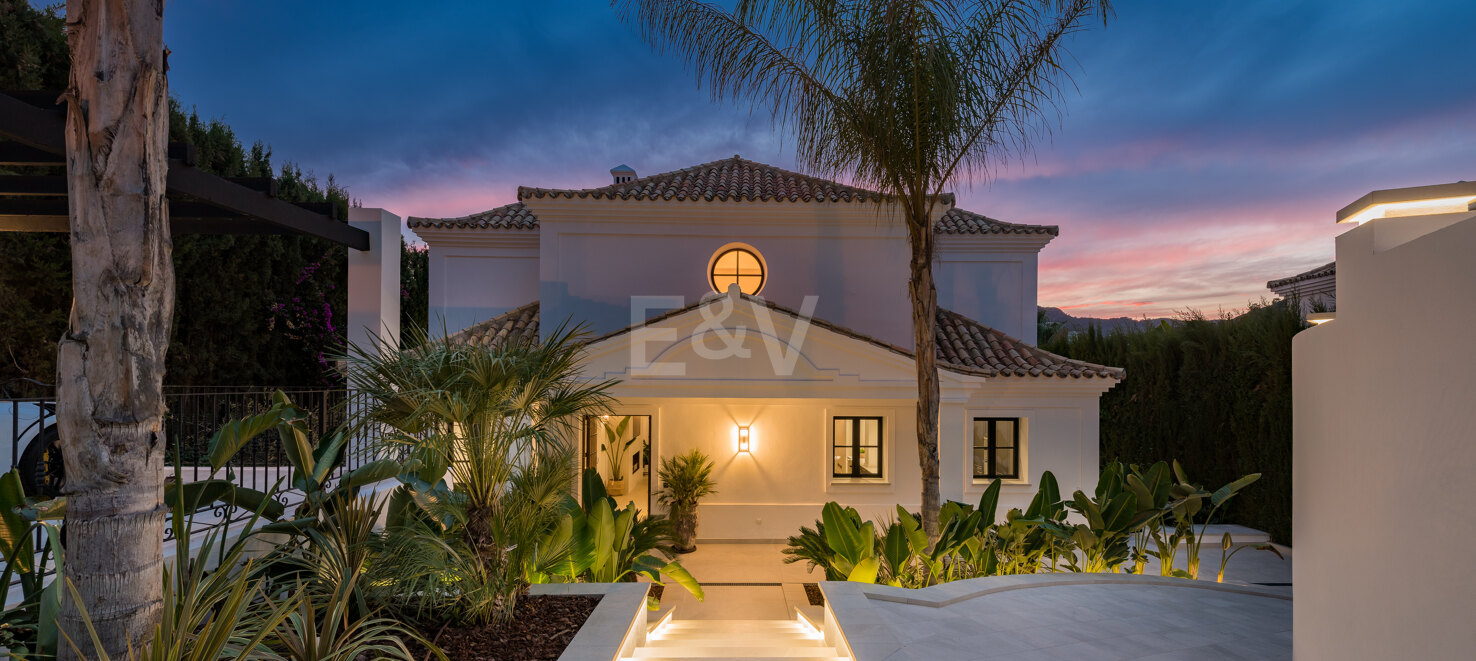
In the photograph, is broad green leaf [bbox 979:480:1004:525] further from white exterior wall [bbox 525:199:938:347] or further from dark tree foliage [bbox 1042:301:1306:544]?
dark tree foliage [bbox 1042:301:1306:544]

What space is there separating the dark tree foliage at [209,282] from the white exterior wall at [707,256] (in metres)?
4.51

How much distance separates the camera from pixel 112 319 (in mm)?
2529

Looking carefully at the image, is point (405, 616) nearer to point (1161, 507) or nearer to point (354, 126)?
point (1161, 507)

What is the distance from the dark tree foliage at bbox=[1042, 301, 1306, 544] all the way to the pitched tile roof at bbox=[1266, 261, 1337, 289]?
5880 mm

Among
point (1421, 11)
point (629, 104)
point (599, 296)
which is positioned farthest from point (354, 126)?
point (1421, 11)

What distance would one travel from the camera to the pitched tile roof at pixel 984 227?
1455 centimetres

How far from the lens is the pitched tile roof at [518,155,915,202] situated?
1265 centimetres

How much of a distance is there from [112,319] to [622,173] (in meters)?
15.8

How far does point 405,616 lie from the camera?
5.00 m

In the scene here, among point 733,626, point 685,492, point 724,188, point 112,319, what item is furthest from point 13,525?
point 724,188

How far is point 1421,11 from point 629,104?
14749 mm

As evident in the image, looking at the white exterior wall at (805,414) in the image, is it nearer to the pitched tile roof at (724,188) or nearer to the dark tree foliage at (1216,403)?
the dark tree foliage at (1216,403)

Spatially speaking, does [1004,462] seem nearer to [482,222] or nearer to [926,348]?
[926,348]

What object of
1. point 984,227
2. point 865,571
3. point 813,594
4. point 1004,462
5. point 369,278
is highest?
point 984,227
